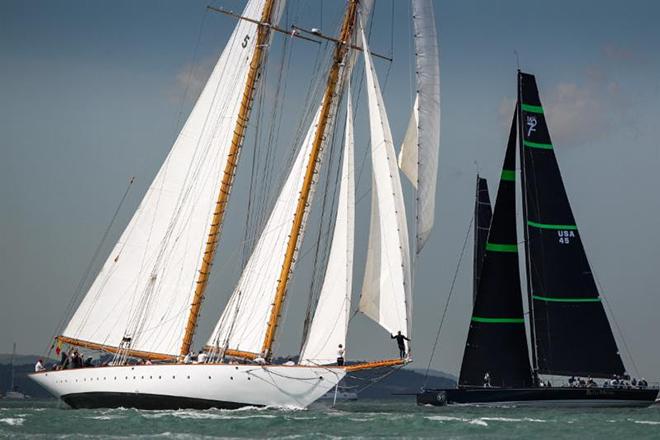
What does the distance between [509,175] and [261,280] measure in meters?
18.4

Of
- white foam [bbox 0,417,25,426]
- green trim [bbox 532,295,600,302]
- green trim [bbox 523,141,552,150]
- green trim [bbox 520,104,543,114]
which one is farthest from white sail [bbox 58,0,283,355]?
green trim [bbox 532,295,600,302]

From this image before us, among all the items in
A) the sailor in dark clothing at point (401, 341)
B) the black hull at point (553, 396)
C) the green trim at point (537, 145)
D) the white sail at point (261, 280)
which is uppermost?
the green trim at point (537, 145)

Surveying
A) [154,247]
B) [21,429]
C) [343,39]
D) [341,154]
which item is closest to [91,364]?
[154,247]

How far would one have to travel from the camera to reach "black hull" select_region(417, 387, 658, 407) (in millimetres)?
65250

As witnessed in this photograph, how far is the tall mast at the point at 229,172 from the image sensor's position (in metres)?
56.6

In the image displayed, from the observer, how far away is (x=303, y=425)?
47.3 meters

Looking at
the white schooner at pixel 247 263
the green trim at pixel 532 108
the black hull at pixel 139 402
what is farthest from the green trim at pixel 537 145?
the black hull at pixel 139 402

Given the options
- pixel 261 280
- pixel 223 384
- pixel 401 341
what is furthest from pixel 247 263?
pixel 401 341

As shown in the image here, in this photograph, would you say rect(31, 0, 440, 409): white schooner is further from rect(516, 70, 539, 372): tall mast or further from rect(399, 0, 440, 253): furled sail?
rect(516, 70, 539, 372): tall mast

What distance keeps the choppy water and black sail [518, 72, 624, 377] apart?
9761 millimetres

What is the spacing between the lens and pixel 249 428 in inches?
1786

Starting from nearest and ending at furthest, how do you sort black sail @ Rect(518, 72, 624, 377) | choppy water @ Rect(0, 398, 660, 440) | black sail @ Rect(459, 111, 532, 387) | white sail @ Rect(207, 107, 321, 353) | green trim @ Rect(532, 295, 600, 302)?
choppy water @ Rect(0, 398, 660, 440) < white sail @ Rect(207, 107, 321, 353) < black sail @ Rect(459, 111, 532, 387) < black sail @ Rect(518, 72, 624, 377) < green trim @ Rect(532, 295, 600, 302)

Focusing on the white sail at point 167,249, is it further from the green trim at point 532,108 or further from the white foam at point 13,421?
the green trim at point 532,108

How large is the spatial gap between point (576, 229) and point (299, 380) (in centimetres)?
2376
